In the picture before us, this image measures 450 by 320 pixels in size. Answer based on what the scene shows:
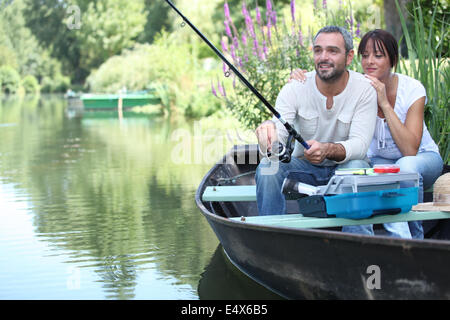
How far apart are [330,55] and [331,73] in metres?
0.10

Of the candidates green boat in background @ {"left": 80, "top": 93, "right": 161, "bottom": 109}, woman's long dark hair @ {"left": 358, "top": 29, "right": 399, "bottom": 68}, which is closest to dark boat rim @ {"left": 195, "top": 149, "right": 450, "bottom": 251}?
woman's long dark hair @ {"left": 358, "top": 29, "right": 399, "bottom": 68}

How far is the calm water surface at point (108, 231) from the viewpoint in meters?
4.67

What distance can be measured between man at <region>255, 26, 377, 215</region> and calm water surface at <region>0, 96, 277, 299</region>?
721 millimetres

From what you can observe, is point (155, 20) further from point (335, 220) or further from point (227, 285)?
point (335, 220)

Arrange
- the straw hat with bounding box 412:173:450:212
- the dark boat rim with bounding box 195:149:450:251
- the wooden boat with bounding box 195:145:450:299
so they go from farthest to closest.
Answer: the straw hat with bounding box 412:173:450:212
the wooden boat with bounding box 195:145:450:299
the dark boat rim with bounding box 195:149:450:251

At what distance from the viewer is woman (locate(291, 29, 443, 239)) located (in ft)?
14.1

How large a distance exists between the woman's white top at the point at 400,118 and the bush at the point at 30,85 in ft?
182

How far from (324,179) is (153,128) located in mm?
12913

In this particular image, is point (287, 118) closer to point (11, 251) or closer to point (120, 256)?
point (120, 256)

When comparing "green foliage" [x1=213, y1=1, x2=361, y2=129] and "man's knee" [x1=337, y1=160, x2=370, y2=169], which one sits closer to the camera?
"man's knee" [x1=337, y1=160, x2=370, y2=169]

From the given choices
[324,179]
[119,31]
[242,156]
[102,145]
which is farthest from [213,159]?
[119,31]

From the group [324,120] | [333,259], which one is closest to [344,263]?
[333,259]

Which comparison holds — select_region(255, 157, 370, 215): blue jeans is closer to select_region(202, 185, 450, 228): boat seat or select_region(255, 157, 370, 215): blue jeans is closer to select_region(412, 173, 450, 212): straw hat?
select_region(202, 185, 450, 228): boat seat

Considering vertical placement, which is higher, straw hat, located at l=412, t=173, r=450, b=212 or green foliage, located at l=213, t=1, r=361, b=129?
green foliage, located at l=213, t=1, r=361, b=129
